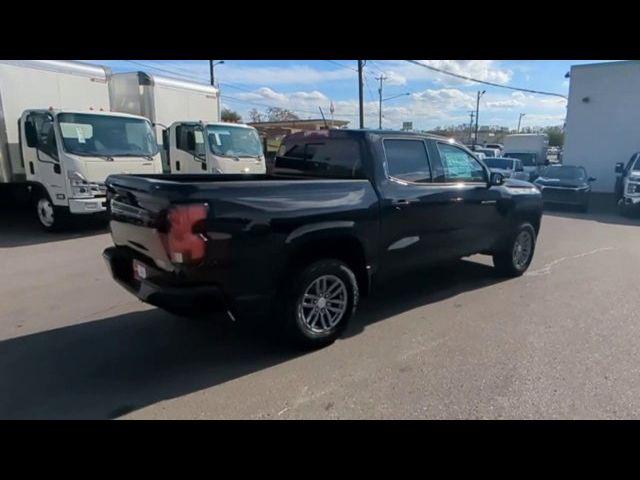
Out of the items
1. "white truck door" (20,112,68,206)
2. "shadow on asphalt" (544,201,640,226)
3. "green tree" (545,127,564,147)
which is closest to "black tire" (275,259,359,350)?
"white truck door" (20,112,68,206)

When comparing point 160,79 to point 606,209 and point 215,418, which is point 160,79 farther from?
point 606,209

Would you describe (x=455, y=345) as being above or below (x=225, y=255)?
below

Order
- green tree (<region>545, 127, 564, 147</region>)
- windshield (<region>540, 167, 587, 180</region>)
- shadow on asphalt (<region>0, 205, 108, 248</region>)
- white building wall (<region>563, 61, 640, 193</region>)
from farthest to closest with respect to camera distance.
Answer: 1. green tree (<region>545, 127, 564, 147</region>)
2. white building wall (<region>563, 61, 640, 193</region>)
3. windshield (<region>540, 167, 587, 180</region>)
4. shadow on asphalt (<region>0, 205, 108, 248</region>)

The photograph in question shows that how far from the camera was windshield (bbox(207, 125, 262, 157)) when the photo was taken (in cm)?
1108

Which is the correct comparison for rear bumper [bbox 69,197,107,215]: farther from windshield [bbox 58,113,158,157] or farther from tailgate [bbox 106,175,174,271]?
tailgate [bbox 106,175,174,271]

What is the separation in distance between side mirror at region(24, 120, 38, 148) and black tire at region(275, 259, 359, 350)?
7748 millimetres

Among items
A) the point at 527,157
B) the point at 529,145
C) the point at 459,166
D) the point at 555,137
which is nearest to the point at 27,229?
the point at 459,166

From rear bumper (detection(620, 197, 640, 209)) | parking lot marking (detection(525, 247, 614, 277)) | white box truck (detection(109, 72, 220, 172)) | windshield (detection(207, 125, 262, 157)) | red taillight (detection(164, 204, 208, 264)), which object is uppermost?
white box truck (detection(109, 72, 220, 172))

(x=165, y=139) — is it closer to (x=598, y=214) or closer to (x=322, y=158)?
(x=322, y=158)

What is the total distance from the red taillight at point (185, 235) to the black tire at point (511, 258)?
170 inches

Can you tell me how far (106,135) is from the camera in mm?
8891
